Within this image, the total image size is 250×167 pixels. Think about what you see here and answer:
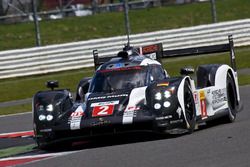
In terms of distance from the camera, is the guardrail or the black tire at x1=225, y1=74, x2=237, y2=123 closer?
the black tire at x1=225, y1=74, x2=237, y2=123

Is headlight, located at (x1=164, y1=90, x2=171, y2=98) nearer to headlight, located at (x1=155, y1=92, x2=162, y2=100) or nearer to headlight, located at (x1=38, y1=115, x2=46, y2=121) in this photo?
headlight, located at (x1=155, y1=92, x2=162, y2=100)

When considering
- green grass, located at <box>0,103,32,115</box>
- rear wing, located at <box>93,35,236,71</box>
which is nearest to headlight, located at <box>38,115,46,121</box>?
rear wing, located at <box>93,35,236,71</box>

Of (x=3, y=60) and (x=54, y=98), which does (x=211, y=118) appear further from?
(x=3, y=60)

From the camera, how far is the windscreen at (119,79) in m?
12.2

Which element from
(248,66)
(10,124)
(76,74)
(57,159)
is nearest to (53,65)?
(76,74)

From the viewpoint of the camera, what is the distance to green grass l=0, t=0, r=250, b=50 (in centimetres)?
2981

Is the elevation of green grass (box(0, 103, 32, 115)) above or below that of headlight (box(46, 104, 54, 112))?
below

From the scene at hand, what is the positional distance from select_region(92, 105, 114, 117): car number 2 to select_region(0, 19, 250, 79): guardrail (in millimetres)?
13745

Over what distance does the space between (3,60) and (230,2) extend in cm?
1238

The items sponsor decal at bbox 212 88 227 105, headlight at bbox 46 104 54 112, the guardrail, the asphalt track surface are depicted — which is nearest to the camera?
the asphalt track surface

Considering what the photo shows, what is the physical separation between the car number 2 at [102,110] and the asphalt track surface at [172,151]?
1.41 ft

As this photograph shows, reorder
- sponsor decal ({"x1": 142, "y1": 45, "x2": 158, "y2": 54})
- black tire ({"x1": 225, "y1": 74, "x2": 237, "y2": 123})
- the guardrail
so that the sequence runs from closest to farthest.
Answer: black tire ({"x1": 225, "y1": 74, "x2": 237, "y2": 123}) → sponsor decal ({"x1": 142, "y1": 45, "x2": 158, "y2": 54}) → the guardrail

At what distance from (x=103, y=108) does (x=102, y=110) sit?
6cm

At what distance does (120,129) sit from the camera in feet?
36.1
